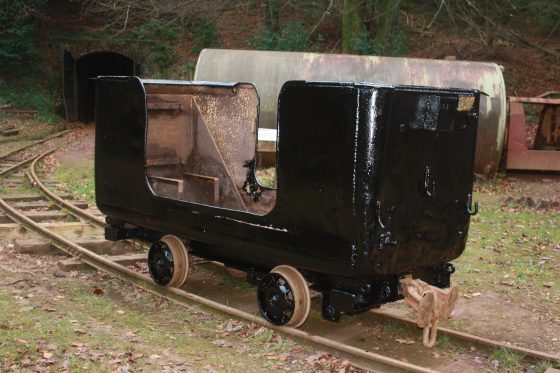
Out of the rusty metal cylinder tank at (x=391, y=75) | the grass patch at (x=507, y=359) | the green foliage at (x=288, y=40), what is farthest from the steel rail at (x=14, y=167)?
the grass patch at (x=507, y=359)

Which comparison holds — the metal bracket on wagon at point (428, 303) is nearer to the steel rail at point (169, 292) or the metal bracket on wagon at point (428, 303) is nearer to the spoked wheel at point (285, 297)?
the steel rail at point (169, 292)

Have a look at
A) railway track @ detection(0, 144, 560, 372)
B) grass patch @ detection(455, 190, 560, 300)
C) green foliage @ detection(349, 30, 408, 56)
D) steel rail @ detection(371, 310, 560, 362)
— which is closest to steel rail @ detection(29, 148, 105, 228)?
railway track @ detection(0, 144, 560, 372)

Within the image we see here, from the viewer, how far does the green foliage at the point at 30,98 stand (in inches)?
1091

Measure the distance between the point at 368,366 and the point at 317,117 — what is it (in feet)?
7.11

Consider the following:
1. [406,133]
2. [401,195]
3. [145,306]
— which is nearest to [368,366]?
[401,195]

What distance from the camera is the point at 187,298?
772cm

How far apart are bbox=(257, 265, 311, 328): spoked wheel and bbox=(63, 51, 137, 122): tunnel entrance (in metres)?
23.6

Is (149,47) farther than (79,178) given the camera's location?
Yes

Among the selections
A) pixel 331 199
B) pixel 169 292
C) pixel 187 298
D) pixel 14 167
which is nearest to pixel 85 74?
pixel 14 167

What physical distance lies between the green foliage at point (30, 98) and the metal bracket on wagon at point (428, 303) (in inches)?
919

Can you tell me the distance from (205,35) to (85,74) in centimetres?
574

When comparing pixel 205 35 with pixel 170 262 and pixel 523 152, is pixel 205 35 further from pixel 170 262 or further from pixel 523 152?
pixel 170 262

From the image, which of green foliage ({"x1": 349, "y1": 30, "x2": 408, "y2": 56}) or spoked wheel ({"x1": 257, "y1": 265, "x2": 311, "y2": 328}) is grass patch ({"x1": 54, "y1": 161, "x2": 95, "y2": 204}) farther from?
green foliage ({"x1": 349, "y1": 30, "x2": 408, "y2": 56})

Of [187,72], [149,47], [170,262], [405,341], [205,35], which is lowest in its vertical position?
[405,341]
